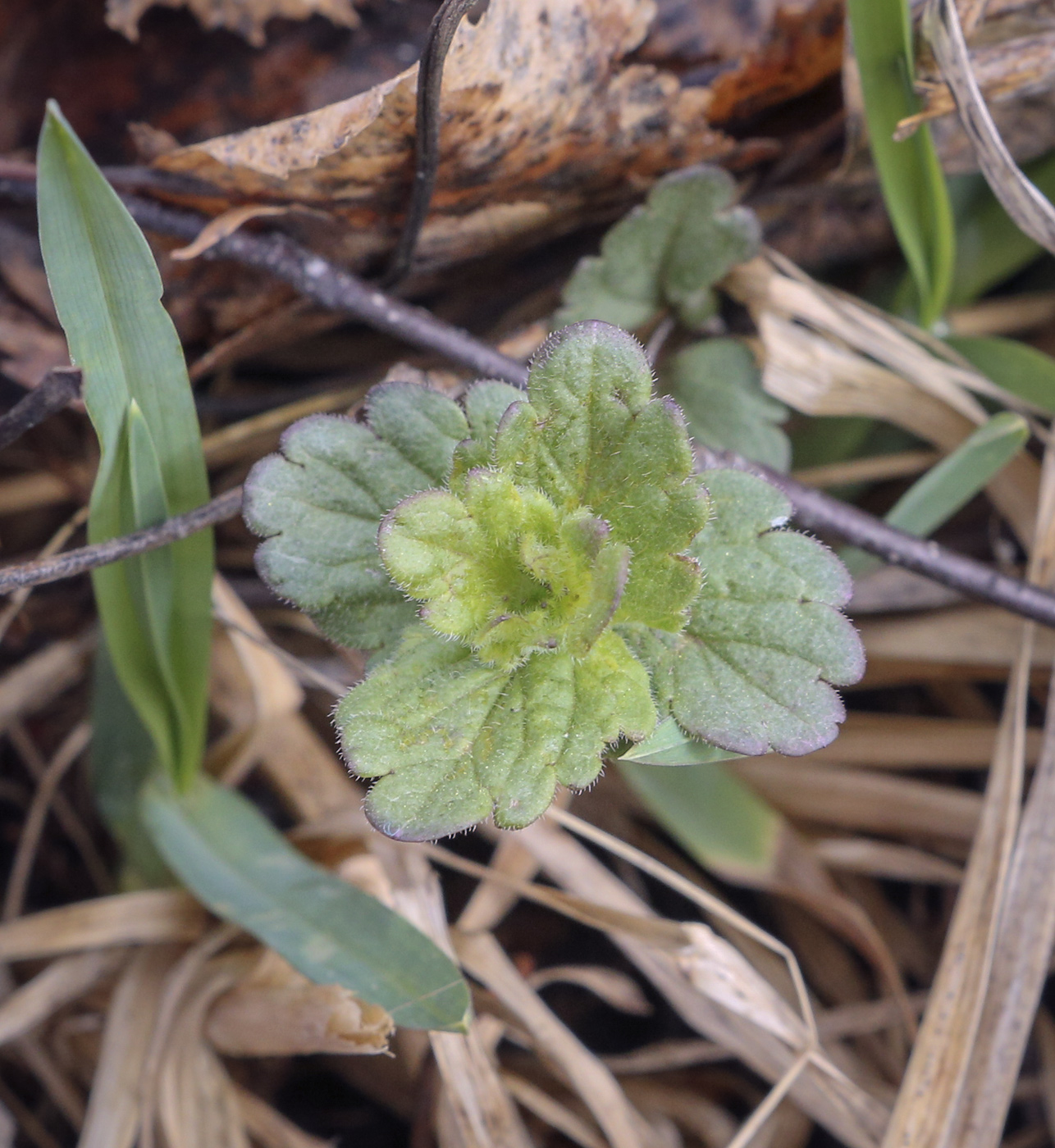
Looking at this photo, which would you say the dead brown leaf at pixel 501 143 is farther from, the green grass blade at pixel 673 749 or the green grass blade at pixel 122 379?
the green grass blade at pixel 673 749

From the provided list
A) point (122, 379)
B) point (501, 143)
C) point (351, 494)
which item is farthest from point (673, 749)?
point (501, 143)

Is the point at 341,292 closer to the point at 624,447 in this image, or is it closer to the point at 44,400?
the point at 44,400

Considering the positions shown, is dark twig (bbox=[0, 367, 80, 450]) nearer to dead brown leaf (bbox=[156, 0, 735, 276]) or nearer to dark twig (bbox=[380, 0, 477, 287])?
dead brown leaf (bbox=[156, 0, 735, 276])

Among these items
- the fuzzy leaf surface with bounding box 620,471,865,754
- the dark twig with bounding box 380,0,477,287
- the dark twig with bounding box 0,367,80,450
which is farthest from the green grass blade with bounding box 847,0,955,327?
the dark twig with bounding box 0,367,80,450

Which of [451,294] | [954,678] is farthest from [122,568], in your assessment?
[954,678]

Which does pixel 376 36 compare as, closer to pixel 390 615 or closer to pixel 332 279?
pixel 332 279

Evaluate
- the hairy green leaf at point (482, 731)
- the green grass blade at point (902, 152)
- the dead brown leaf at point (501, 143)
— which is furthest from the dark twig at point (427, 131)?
the hairy green leaf at point (482, 731)

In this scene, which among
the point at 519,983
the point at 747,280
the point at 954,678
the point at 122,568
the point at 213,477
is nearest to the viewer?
the point at 122,568
